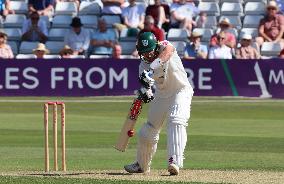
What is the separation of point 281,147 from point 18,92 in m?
9.96

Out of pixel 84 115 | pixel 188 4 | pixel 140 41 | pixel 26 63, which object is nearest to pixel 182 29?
pixel 188 4

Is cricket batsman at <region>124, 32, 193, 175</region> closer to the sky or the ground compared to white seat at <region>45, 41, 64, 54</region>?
closer to the sky

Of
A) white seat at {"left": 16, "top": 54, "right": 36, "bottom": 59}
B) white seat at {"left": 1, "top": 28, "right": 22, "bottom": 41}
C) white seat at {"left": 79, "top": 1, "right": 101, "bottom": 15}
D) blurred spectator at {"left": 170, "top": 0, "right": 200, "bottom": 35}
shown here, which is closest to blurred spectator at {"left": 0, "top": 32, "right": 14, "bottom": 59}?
white seat at {"left": 16, "top": 54, "right": 36, "bottom": 59}

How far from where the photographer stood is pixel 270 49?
22.8 m

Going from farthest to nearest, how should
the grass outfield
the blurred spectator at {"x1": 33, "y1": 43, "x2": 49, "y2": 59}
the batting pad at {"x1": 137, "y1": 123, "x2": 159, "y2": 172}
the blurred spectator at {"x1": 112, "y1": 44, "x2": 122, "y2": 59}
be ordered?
the blurred spectator at {"x1": 33, "y1": 43, "x2": 49, "y2": 59}
the blurred spectator at {"x1": 112, "y1": 44, "x2": 122, "y2": 59}
the grass outfield
the batting pad at {"x1": 137, "y1": 123, "x2": 159, "y2": 172}

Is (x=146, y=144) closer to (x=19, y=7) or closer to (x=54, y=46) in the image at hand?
(x=54, y=46)

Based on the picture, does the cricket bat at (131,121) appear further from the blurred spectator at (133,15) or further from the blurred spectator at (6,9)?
the blurred spectator at (6,9)

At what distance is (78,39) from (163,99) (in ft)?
43.0

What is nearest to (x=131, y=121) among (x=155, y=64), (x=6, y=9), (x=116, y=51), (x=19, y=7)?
(x=155, y=64)

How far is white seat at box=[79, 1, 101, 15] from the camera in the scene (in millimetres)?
24609

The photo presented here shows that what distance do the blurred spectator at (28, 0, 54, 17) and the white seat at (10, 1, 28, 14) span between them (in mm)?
476

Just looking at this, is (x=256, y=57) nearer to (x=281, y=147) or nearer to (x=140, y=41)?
(x=281, y=147)

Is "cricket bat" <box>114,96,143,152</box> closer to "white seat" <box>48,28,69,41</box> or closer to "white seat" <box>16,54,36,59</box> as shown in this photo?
"white seat" <box>16,54,36,59</box>

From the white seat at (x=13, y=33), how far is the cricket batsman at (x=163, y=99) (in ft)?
46.8
